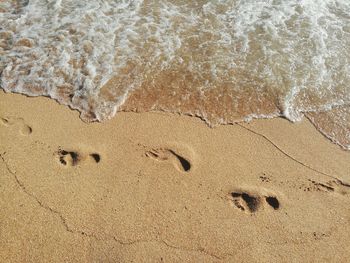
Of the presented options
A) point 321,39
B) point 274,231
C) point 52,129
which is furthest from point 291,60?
point 52,129

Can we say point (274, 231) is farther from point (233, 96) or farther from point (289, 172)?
point (233, 96)

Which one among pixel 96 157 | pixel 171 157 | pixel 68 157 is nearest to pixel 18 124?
pixel 68 157

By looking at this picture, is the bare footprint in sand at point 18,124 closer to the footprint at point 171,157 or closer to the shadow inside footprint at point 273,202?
the footprint at point 171,157

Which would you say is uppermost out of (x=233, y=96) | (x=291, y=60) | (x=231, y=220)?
(x=291, y=60)

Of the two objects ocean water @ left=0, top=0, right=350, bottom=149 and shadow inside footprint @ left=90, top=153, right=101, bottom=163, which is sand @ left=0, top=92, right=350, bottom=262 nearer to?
shadow inside footprint @ left=90, top=153, right=101, bottom=163

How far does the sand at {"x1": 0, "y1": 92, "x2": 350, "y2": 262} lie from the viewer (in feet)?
10.3

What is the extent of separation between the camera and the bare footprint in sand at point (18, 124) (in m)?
3.98

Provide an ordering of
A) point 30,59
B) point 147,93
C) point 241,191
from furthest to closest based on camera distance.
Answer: point 30,59 < point 147,93 < point 241,191

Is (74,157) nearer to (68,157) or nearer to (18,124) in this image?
(68,157)

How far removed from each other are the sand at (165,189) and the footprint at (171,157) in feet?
0.03

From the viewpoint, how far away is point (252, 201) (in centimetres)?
349

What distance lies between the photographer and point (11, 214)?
3.29 m

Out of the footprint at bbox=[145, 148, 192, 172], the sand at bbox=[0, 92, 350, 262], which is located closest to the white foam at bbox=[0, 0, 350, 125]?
the sand at bbox=[0, 92, 350, 262]

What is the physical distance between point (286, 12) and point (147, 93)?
2.74 metres
